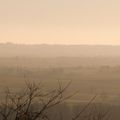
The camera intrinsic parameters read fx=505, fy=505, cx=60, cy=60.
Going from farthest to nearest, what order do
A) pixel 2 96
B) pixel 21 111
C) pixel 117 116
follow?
pixel 2 96 → pixel 117 116 → pixel 21 111

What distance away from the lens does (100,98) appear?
3666cm

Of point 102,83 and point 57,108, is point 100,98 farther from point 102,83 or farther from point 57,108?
point 102,83

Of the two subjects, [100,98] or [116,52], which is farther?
[116,52]

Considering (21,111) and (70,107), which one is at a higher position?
(21,111)

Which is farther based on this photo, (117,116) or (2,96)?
(2,96)

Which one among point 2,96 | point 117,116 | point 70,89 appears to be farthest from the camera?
point 70,89

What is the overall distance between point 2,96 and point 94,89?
10.8 m

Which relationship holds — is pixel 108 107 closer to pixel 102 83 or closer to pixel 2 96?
pixel 2 96

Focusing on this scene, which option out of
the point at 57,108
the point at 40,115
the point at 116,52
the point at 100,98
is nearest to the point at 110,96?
the point at 100,98

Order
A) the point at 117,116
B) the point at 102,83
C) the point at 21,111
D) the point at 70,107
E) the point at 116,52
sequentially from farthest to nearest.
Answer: the point at 116,52 < the point at 102,83 < the point at 70,107 < the point at 117,116 < the point at 21,111

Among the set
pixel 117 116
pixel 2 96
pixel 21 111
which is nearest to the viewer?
pixel 21 111

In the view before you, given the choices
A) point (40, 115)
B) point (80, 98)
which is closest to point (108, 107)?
point (80, 98)

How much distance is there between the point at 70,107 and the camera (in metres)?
32.5

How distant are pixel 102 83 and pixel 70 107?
63.0 ft
